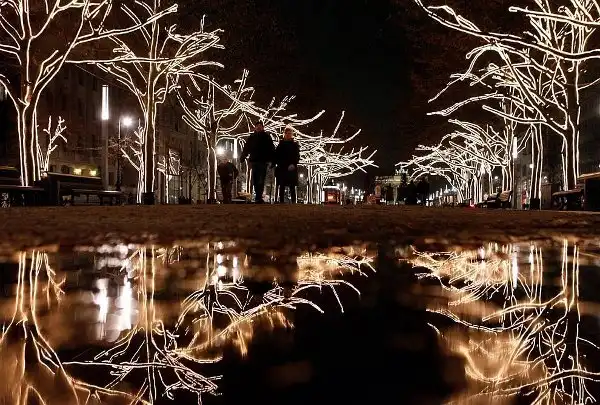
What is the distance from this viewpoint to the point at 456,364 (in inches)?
80.3

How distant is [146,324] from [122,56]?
20700mm

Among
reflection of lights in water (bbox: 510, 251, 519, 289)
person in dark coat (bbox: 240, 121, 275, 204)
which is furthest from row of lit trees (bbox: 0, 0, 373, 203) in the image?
reflection of lights in water (bbox: 510, 251, 519, 289)

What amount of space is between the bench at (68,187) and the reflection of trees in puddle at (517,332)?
18418 millimetres

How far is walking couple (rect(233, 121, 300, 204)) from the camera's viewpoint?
2116 centimetres

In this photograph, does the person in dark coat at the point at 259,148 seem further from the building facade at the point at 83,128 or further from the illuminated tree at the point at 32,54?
the building facade at the point at 83,128

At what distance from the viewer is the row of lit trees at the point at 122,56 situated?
2031cm

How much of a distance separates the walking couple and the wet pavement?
16379mm

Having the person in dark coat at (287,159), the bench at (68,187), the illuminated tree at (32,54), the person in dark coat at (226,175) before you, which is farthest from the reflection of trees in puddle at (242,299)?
the person in dark coat at (226,175)

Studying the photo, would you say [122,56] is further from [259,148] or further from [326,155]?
[326,155]

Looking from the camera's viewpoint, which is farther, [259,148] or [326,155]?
[326,155]

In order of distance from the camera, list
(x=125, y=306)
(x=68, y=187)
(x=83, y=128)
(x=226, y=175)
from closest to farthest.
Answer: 1. (x=125, y=306)
2. (x=68, y=187)
3. (x=226, y=175)
4. (x=83, y=128)

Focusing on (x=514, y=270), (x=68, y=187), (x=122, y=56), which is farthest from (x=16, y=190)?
(x=514, y=270)

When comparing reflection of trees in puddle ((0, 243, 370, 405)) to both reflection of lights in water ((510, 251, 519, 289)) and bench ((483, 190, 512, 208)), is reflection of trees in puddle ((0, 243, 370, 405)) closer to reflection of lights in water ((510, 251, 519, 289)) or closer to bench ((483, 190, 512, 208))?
reflection of lights in water ((510, 251, 519, 289))

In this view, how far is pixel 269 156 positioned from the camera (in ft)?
69.5
